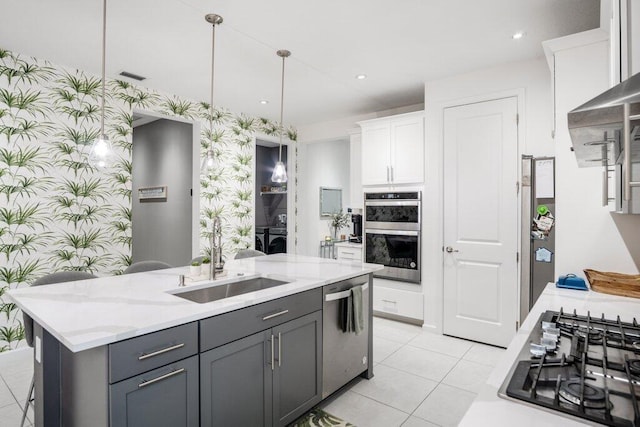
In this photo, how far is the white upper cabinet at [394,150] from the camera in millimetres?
3834

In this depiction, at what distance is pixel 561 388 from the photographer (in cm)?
84

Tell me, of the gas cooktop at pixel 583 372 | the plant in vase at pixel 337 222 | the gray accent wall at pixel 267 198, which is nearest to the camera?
the gas cooktop at pixel 583 372

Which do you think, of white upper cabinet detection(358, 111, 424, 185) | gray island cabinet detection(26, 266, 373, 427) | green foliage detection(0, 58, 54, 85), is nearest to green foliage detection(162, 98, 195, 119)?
green foliage detection(0, 58, 54, 85)

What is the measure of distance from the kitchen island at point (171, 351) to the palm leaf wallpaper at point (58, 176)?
155 centimetres

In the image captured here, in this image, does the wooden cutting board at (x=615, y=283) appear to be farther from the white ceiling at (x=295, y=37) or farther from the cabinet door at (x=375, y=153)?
the cabinet door at (x=375, y=153)

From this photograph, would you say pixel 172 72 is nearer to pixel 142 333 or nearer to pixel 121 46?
pixel 121 46

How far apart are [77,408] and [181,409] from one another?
17.4 inches

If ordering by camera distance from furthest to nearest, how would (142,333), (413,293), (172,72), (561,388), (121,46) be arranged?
(413,293)
(172,72)
(121,46)
(142,333)
(561,388)

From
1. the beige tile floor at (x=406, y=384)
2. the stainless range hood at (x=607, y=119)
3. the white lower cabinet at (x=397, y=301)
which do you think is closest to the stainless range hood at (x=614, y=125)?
the stainless range hood at (x=607, y=119)

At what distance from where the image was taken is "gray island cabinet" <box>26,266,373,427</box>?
1279 millimetres

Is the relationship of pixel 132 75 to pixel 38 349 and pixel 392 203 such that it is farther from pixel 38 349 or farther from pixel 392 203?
pixel 392 203

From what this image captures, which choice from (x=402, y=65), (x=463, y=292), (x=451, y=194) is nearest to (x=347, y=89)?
(x=402, y=65)

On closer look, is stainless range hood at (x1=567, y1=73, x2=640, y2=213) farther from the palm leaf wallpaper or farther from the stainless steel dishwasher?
the palm leaf wallpaper

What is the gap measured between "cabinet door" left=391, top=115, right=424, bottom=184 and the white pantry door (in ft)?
1.02
